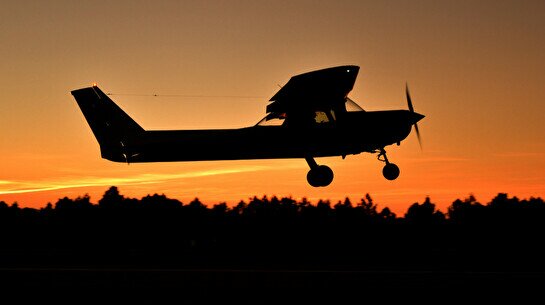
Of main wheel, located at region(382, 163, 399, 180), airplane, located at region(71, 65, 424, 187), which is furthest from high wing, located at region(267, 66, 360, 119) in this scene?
main wheel, located at region(382, 163, 399, 180)

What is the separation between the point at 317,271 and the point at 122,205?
100625 mm

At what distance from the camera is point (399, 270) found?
76.0ft

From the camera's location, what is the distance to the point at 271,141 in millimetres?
22016

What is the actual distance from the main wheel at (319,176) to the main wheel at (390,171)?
190 centimetres

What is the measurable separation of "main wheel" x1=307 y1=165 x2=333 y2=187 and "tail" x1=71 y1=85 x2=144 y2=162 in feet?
19.5

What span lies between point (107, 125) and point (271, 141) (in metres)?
5.64

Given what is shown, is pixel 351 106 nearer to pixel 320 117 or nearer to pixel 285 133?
pixel 320 117

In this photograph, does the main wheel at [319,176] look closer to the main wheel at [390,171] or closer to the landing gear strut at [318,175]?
the landing gear strut at [318,175]

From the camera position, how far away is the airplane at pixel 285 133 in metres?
21.6

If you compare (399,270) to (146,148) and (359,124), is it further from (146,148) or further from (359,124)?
(146,148)

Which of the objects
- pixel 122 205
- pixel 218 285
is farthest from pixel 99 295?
pixel 122 205

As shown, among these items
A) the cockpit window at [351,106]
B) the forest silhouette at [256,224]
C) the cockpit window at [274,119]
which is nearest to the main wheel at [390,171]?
the cockpit window at [351,106]

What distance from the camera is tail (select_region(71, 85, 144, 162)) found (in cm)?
2266

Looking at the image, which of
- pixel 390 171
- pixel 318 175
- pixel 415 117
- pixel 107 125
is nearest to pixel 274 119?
pixel 318 175
